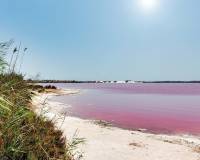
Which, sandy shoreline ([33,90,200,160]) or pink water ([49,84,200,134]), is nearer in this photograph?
sandy shoreline ([33,90,200,160])

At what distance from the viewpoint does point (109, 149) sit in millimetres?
12234

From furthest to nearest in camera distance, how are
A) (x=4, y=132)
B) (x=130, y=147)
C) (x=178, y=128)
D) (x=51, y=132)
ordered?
(x=178, y=128)
(x=130, y=147)
(x=51, y=132)
(x=4, y=132)

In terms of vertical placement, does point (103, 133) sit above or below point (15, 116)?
below

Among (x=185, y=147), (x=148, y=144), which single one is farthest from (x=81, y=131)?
(x=185, y=147)

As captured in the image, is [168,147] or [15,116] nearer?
[15,116]

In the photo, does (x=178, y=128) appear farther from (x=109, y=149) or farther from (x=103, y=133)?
(x=109, y=149)

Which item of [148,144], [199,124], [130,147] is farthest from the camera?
[199,124]

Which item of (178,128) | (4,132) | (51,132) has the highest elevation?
(4,132)

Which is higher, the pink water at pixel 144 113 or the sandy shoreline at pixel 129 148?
the sandy shoreline at pixel 129 148

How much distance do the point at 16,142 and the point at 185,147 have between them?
10.6m

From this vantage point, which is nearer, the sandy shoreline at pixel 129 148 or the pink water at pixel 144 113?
the sandy shoreline at pixel 129 148

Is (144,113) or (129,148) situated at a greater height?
(129,148)

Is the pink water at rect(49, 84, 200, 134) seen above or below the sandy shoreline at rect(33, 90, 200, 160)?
below

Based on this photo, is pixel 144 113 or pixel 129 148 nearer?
pixel 129 148
